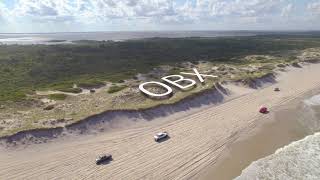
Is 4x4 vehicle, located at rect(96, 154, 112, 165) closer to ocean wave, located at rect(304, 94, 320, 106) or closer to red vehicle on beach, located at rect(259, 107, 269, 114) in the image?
red vehicle on beach, located at rect(259, 107, 269, 114)

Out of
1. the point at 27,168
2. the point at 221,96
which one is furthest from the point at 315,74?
the point at 27,168

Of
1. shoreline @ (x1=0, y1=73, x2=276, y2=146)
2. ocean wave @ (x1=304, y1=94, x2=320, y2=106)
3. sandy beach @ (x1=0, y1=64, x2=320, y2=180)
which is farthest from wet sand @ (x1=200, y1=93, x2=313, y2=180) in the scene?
shoreline @ (x1=0, y1=73, x2=276, y2=146)

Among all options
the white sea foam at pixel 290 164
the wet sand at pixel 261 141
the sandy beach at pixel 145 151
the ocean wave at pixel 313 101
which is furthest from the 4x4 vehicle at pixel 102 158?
the ocean wave at pixel 313 101

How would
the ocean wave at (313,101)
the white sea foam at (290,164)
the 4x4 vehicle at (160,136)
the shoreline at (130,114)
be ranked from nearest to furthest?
the white sea foam at (290,164)
the shoreline at (130,114)
the 4x4 vehicle at (160,136)
the ocean wave at (313,101)

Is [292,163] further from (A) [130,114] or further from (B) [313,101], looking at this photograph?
(B) [313,101]

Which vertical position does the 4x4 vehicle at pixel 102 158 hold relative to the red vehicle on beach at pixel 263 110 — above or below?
above

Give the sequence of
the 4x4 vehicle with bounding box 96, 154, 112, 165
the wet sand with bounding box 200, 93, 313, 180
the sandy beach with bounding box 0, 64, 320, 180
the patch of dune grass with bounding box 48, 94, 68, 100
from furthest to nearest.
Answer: the patch of dune grass with bounding box 48, 94, 68, 100
the 4x4 vehicle with bounding box 96, 154, 112, 165
the wet sand with bounding box 200, 93, 313, 180
the sandy beach with bounding box 0, 64, 320, 180

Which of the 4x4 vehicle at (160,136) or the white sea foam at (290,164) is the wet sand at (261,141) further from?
the 4x4 vehicle at (160,136)
